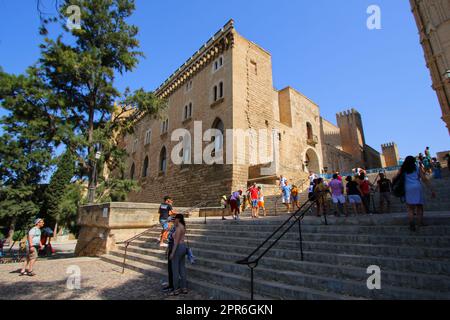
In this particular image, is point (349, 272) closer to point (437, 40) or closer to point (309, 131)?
point (309, 131)

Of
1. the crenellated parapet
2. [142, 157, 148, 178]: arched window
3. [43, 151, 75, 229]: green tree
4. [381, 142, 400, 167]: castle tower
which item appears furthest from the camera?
[381, 142, 400, 167]: castle tower

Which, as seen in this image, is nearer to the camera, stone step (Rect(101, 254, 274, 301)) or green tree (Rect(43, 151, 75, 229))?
stone step (Rect(101, 254, 274, 301))

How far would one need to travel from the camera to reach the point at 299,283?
402cm

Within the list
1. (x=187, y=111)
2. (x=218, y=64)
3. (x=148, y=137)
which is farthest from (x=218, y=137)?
(x=148, y=137)

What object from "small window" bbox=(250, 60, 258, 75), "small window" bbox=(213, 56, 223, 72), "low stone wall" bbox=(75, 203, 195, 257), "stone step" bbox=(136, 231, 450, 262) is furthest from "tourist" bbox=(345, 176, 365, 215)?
"small window" bbox=(213, 56, 223, 72)

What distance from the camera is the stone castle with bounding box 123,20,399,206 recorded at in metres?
16.0

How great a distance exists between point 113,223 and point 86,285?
429 centimetres

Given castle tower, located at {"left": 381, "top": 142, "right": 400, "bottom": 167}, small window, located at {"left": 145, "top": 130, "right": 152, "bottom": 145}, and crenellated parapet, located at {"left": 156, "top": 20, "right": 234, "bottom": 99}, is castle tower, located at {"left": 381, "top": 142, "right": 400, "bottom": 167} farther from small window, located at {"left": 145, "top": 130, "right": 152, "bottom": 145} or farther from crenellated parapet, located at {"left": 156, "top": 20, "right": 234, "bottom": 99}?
small window, located at {"left": 145, "top": 130, "right": 152, "bottom": 145}

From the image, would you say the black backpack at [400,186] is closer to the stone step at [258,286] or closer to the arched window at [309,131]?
the stone step at [258,286]

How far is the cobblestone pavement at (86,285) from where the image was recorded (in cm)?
460

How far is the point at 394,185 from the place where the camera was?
4.94m

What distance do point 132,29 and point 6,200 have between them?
1490 centimetres

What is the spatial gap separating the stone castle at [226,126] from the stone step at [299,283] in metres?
9.59
